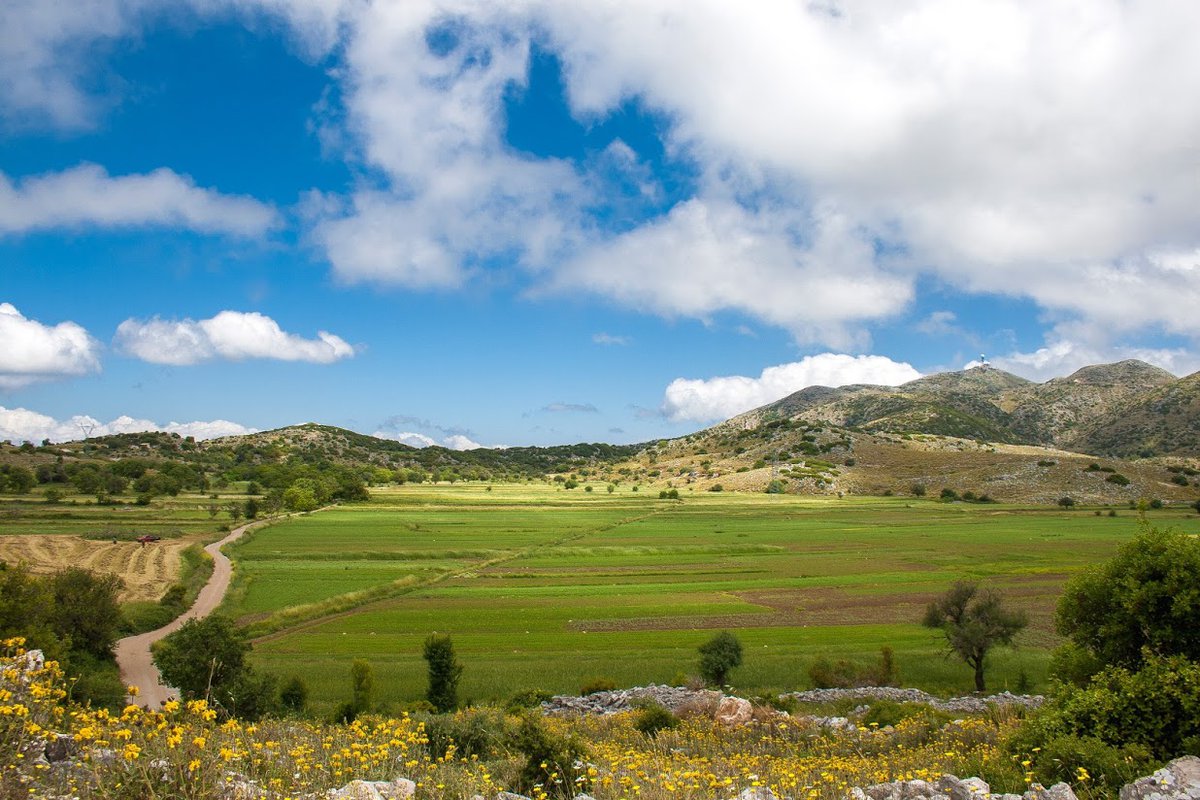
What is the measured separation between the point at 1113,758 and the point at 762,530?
8919 centimetres

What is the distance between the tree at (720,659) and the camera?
35.0 meters

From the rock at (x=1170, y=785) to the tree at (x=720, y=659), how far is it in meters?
25.4

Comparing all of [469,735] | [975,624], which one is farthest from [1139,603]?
[469,735]

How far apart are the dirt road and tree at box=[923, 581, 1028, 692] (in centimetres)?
3813

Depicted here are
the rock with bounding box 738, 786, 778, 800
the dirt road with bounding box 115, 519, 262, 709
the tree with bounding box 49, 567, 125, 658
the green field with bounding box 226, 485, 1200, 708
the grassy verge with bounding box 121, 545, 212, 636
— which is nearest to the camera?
the rock with bounding box 738, 786, 778, 800

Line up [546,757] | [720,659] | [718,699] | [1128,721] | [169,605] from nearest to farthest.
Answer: [546,757] → [1128,721] → [718,699] → [720,659] → [169,605]

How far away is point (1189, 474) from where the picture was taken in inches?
5468

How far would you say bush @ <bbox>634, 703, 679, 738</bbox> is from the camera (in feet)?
78.1

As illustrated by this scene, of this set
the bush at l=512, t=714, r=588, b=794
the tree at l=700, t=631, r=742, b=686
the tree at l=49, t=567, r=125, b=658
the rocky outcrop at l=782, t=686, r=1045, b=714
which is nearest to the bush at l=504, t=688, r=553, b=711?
the tree at l=700, t=631, r=742, b=686

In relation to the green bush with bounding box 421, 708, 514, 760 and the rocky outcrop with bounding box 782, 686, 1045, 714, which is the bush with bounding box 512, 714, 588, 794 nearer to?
the green bush with bounding box 421, 708, 514, 760

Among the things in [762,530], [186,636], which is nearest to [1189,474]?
[762,530]

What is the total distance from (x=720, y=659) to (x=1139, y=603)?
19.7m

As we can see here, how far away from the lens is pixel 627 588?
5956 centimetres

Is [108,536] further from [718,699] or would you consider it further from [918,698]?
[918,698]
